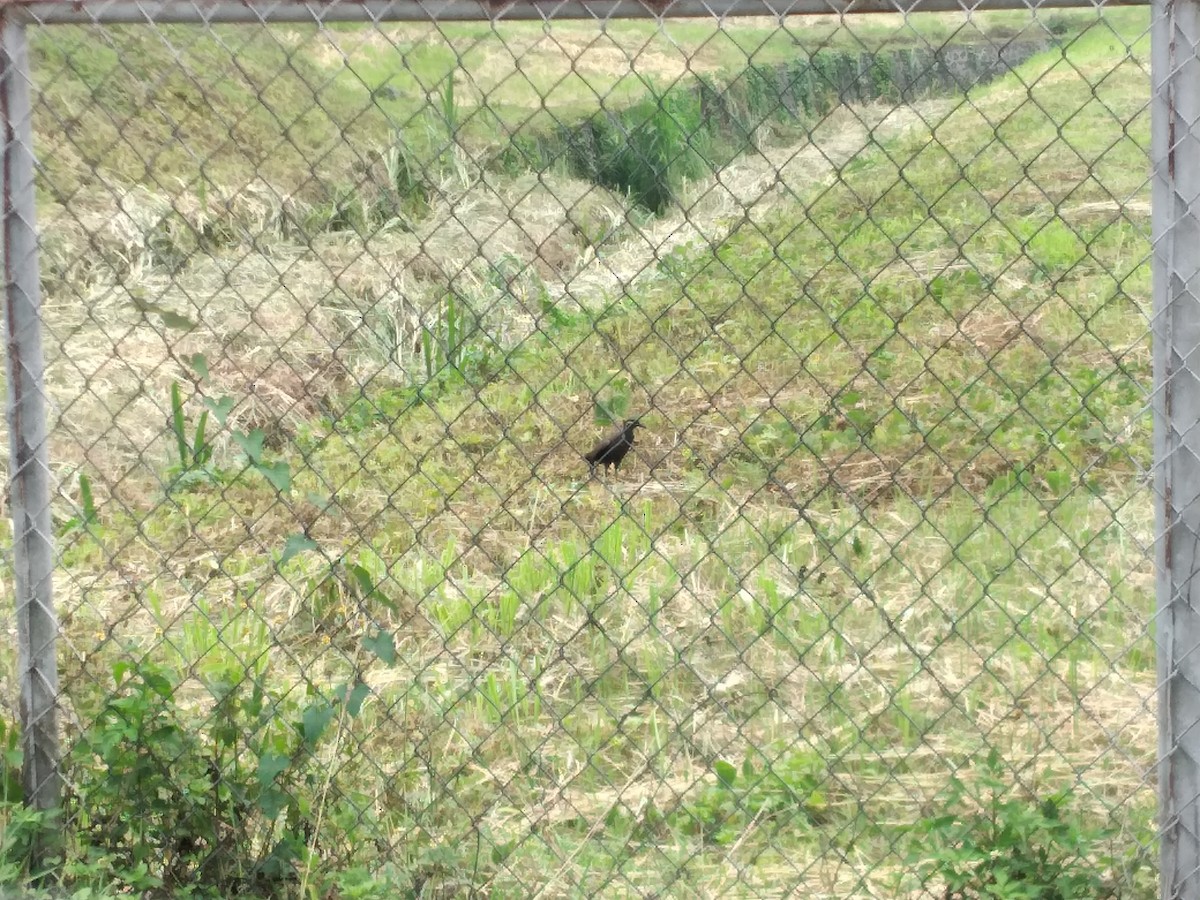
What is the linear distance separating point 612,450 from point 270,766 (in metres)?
2.63

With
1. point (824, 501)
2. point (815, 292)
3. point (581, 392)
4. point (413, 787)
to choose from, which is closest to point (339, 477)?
point (581, 392)

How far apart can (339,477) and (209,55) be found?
18.3 feet

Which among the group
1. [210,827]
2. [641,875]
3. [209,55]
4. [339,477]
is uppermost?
[209,55]

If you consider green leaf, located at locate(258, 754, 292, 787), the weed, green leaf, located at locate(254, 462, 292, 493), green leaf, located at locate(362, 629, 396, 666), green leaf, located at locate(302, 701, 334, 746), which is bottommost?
the weed

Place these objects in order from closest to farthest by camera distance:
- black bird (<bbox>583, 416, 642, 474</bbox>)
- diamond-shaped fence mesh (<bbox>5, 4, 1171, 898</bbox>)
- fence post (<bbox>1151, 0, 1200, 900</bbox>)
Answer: fence post (<bbox>1151, 0, 1200, 900</bbox>) → diamond-shaped fence mesh (<bbox>5, 4, 1171, 898</bbox>) → black bird (<bbox>583, 416, 642, 474</bbox>)

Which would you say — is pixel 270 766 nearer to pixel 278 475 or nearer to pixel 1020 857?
pixel 278 475

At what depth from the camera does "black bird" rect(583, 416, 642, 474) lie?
16.2 feet

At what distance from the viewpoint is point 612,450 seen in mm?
4957

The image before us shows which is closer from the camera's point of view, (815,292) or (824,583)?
(824,583)

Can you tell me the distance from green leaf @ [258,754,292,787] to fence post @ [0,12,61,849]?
42cm

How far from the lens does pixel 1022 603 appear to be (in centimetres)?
389

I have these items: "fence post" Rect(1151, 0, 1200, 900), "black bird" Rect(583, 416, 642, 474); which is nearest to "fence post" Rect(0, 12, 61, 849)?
"fence post" Rect(1151, 0, 1200, 900)

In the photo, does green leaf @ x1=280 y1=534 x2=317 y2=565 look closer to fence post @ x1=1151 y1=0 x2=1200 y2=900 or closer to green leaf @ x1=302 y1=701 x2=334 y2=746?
green leaf @ x1=302 y1=701 x2=334 y2=746

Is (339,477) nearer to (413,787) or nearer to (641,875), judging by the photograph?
(413,787)
